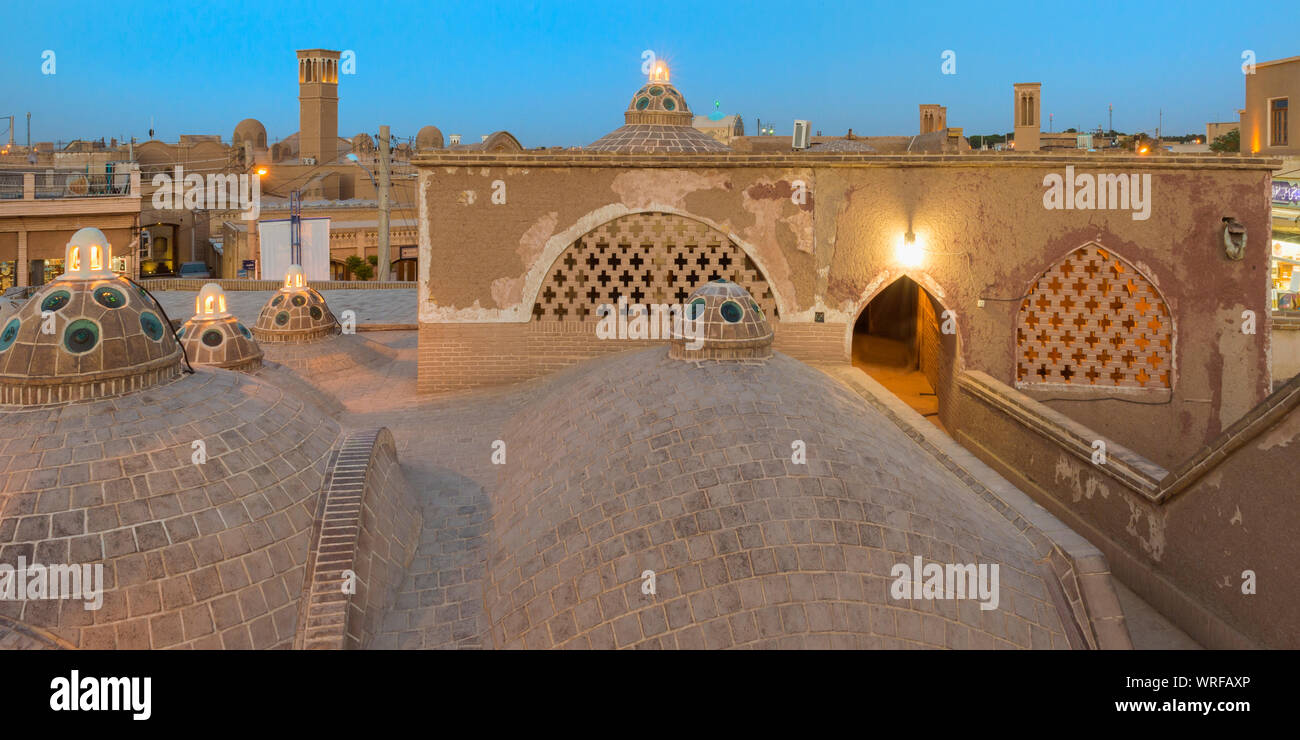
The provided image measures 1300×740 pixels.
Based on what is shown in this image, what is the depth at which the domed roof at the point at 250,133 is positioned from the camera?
47.3 m

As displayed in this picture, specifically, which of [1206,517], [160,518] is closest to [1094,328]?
[1206,517]

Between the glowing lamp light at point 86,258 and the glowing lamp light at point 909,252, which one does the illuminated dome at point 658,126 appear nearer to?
the glowing lamp light at point 909,252

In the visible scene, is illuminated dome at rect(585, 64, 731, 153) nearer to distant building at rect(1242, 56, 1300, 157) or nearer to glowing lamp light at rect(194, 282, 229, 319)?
glowing lamp light at rect(194, 282, 229, 319)

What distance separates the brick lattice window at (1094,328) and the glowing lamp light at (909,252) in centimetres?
157

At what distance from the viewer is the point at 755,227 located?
1256 cm

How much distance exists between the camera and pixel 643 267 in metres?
12.7

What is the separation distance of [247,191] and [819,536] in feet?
114

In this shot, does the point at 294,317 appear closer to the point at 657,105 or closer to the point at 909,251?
the point at 657,105

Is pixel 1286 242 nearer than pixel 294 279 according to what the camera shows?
No

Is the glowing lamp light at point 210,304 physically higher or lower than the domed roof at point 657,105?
lower

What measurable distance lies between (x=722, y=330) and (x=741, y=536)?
3049 mm
